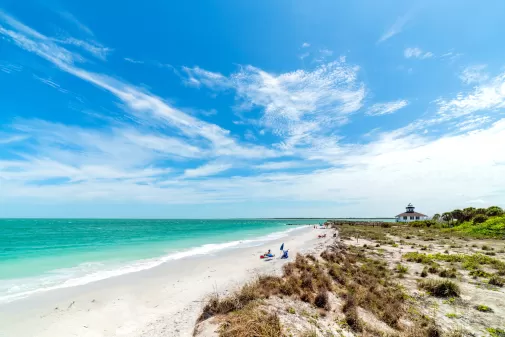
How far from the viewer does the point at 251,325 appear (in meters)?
5.86

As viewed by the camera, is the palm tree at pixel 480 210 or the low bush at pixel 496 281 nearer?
the low bush at pixel 496 281

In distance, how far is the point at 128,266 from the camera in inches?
699

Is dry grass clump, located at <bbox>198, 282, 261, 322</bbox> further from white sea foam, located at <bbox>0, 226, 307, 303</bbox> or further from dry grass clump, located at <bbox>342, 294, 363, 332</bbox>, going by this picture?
white sea foam, located at <bbox>0, 226, 307, 303</bbox>

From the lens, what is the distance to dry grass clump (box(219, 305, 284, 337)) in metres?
5.70

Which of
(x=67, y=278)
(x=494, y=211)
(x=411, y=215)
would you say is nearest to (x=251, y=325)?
(x=67, y=278)

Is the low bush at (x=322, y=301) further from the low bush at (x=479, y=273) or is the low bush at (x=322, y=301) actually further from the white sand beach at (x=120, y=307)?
the low bush at (x=479, y=273)

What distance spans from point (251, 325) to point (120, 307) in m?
6.99

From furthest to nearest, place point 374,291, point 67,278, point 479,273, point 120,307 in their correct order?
1. point 67,278
2. point 479,273
3. point 374,291
4. point 120,307

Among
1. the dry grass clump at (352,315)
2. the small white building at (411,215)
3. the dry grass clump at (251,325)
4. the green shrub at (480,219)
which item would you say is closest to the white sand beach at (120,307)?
the dry grass clump at (251,325)

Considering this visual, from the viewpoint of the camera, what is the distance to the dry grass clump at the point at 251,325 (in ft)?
18.7

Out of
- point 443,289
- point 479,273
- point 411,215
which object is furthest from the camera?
point 411,215

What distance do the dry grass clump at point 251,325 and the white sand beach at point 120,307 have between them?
1565 millimetres

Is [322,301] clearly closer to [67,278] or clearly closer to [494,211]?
[67,278]

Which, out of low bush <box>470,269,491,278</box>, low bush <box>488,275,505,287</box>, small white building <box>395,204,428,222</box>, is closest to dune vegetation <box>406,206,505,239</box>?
small white building <box>395,204,428,222</box>
